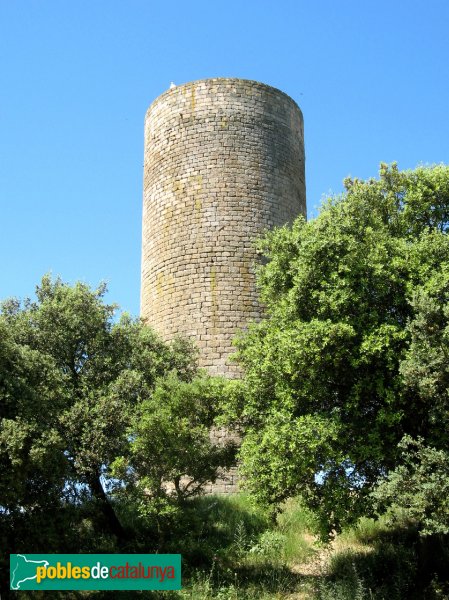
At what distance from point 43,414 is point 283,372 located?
441 cm

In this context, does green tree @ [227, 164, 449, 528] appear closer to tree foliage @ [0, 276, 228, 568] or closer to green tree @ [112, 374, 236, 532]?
green tree @ [112, 374, 236, 532]

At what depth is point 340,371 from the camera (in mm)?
12633

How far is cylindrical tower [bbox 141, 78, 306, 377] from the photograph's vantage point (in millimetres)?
19484

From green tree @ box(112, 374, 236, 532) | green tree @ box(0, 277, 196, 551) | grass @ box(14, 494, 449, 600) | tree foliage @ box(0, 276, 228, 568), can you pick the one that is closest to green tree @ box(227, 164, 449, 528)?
green tree @ box(112, 374, 236, 532)

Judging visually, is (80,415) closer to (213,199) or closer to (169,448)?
(169,448)

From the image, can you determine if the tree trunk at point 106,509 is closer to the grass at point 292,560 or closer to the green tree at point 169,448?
the green tree at point 169,448

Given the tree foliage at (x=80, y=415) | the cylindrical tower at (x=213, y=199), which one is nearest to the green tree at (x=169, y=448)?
the tree foliage at (x=80, y=415)

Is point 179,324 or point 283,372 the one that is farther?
point 179,324

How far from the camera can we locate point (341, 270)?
12.6 m

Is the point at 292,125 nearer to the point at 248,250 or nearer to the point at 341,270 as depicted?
the point at 248,250

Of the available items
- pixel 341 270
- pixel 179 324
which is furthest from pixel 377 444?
pixel 179 324

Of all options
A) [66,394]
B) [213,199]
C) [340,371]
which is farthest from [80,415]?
[213,199]

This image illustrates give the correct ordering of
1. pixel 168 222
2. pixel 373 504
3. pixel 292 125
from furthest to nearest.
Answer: pixel 292 125 → pixel 168 222 → pixel 373 504

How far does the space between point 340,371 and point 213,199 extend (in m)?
9.17
